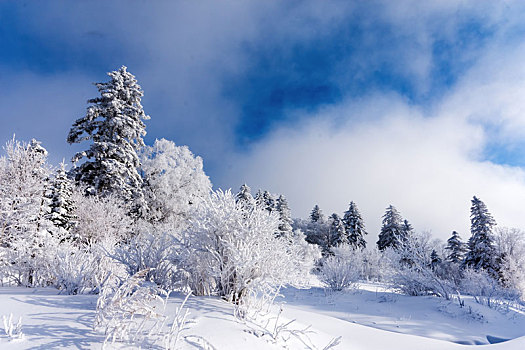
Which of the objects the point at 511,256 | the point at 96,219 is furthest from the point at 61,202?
the point at 511,256

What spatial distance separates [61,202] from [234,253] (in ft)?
58.6

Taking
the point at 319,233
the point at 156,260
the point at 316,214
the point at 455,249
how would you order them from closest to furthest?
the point at 156,260
the point at 455,249
the point at 319,233
the point at 316,214

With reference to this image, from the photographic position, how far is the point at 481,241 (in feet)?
84.5

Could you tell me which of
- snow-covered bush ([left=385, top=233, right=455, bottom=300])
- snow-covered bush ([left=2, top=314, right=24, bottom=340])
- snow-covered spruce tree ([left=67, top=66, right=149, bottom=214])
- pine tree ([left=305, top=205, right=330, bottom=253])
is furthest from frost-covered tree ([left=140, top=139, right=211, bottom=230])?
pine tree ([left=305, top=205, right=330, bottom=253])

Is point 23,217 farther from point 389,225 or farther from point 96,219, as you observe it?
point 389,225

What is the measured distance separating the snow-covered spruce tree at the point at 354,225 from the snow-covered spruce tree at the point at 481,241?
15.6 m

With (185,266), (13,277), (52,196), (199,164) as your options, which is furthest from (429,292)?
(52,196)

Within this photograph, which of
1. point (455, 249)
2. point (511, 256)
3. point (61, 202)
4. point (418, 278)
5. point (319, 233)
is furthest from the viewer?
point (319, 233)

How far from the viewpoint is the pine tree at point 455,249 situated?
31.2 metres

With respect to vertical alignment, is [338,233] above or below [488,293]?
above

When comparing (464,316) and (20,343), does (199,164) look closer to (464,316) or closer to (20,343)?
(464,316)

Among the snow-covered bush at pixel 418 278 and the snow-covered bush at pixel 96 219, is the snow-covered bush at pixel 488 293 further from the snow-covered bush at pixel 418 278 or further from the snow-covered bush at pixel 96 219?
the snow-covered bush at pixel 96 219

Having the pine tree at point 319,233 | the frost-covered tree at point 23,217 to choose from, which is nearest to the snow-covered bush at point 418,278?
the frost-covered tree at point 23,217

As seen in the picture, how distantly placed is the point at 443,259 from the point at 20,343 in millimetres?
36695
